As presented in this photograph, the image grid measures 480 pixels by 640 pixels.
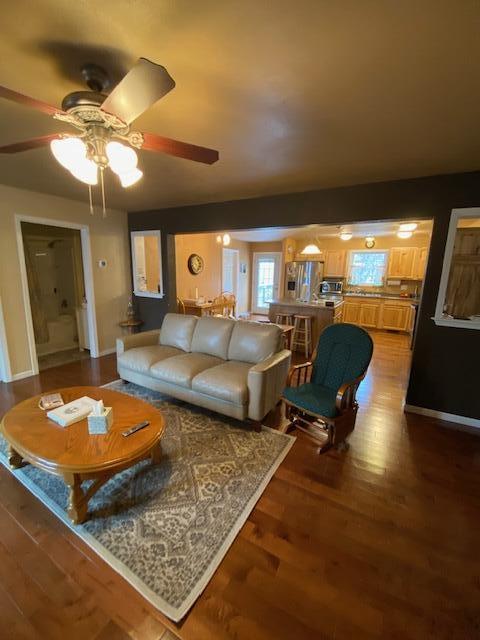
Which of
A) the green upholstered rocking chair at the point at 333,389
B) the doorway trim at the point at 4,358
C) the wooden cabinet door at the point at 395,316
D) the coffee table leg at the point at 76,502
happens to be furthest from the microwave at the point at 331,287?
the coffee table leg at the point at 76,502

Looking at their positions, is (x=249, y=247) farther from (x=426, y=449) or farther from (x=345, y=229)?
(x=426, y=449)

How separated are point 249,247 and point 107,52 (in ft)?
24.7

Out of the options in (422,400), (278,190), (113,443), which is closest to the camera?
(113,443)

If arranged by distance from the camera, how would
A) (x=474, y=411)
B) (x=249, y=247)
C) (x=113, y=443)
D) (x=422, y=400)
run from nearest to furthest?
(x=113, y=443) < (x=474, y=411) < (x=422, y=400) < (x=249, y=247)

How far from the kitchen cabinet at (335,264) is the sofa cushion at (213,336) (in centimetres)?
523

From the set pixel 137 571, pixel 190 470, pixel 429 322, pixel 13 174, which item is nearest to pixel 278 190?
pixel 429 322

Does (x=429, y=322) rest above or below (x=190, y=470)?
above

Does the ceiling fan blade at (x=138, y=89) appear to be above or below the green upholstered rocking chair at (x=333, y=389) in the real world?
above

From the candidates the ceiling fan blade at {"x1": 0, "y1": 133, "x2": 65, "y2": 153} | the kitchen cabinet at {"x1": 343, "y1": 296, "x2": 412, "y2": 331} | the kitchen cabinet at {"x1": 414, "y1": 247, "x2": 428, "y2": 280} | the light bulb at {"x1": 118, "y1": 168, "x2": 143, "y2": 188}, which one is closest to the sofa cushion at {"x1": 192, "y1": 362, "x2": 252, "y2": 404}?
the light bulb at {"x1": 118, "y1": 168, "x2": 143, "y2": 188}

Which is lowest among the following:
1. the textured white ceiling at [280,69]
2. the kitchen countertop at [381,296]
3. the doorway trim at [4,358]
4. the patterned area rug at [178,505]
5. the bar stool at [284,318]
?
the patterned area rug at [178,505]

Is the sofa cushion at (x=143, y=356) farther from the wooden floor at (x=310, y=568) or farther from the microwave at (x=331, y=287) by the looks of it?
the microwave at (x=331, y=287)

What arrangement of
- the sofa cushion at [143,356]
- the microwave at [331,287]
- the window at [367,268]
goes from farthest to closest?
1. the microwave at [331,287]
2. the window at [367,268]
3. the sofa cushion at [143,356]

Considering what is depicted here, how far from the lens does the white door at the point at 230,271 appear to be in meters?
7.64

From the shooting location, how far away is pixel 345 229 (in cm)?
583
